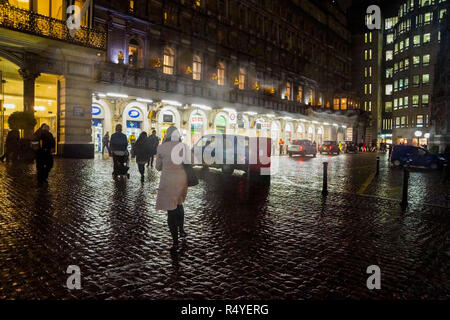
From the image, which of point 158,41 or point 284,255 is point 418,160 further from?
point 284,255

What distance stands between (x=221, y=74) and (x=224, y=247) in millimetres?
32548

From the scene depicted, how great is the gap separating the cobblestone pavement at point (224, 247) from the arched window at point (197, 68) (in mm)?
24389

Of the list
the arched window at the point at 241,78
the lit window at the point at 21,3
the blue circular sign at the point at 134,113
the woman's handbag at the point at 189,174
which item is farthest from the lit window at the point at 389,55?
the woman's handbag at the point at 189,174

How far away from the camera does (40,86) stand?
25.6 m

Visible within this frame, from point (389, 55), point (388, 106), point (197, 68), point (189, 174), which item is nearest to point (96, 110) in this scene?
point (197, 68)

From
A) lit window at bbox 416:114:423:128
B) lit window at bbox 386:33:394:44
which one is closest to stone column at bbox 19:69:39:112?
lit window at bbox 416:114:423:128

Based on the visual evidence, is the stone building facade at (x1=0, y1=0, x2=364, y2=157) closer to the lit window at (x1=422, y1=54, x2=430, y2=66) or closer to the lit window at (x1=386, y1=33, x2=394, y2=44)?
the lit window at (x1=422, y1=54, x2=430, y2=66)

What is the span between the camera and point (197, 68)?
3378 cm

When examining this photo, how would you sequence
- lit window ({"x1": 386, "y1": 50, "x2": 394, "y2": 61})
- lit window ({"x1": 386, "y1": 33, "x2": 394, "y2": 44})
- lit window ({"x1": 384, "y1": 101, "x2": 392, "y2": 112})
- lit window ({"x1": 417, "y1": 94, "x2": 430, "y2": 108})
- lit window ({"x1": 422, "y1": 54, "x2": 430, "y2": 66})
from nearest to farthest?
lit window ({"x1": 417, "y1": 94, "x2": 430, "y2": 108})
lit window ({"x1": 422, "y1": 54, "x2": 430, "y2": 66})
lit window ({"x1": 384, "y1": 101, "x2": 392, "y2": 112})
lit window ({"x1": 386, "y1": 50, "x2": 394, "y2": 61})
lit window ({"x1": 386, "y1": 33, "x2": 394, "y2": 44})

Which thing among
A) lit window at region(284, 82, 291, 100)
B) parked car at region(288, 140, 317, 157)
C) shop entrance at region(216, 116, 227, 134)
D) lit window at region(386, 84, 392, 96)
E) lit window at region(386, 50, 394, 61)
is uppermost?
lit window at region(386, 50, 394, 61)

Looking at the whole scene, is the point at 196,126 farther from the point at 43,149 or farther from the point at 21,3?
the point at 43,149

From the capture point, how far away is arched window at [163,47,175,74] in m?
30.8

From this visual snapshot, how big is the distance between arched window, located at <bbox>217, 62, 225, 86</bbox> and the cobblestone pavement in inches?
1074
